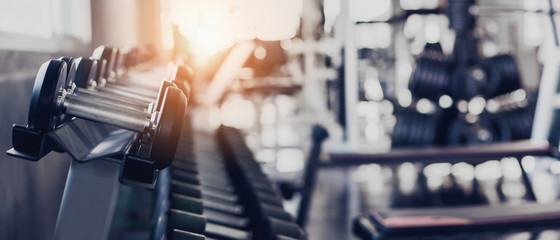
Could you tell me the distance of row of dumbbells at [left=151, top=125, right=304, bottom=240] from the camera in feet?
3.42

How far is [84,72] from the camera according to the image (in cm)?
90

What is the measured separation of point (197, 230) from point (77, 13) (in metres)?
1.93

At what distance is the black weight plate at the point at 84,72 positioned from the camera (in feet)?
2.92

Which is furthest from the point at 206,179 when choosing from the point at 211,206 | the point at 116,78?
the point at 116,78

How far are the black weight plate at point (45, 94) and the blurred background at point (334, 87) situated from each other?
0.61m

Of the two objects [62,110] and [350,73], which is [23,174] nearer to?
[62,110]

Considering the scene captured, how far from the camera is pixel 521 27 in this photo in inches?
293

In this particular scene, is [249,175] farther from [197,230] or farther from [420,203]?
[420,203]

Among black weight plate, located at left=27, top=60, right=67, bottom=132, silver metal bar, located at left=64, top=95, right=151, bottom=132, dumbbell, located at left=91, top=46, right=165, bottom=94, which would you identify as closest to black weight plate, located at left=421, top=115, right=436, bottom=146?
dumbbell, located at left=91, top=46, right=165, bottom=94

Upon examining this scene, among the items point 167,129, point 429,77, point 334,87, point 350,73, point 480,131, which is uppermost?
point 167,129

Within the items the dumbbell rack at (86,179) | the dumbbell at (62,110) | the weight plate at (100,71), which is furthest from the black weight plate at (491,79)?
the dumbbell at (62,110)

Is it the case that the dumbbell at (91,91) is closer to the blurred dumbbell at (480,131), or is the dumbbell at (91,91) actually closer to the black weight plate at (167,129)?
the black weight plate at (167,129)

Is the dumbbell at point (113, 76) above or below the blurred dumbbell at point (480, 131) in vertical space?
above

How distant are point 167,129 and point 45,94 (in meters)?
0.16
